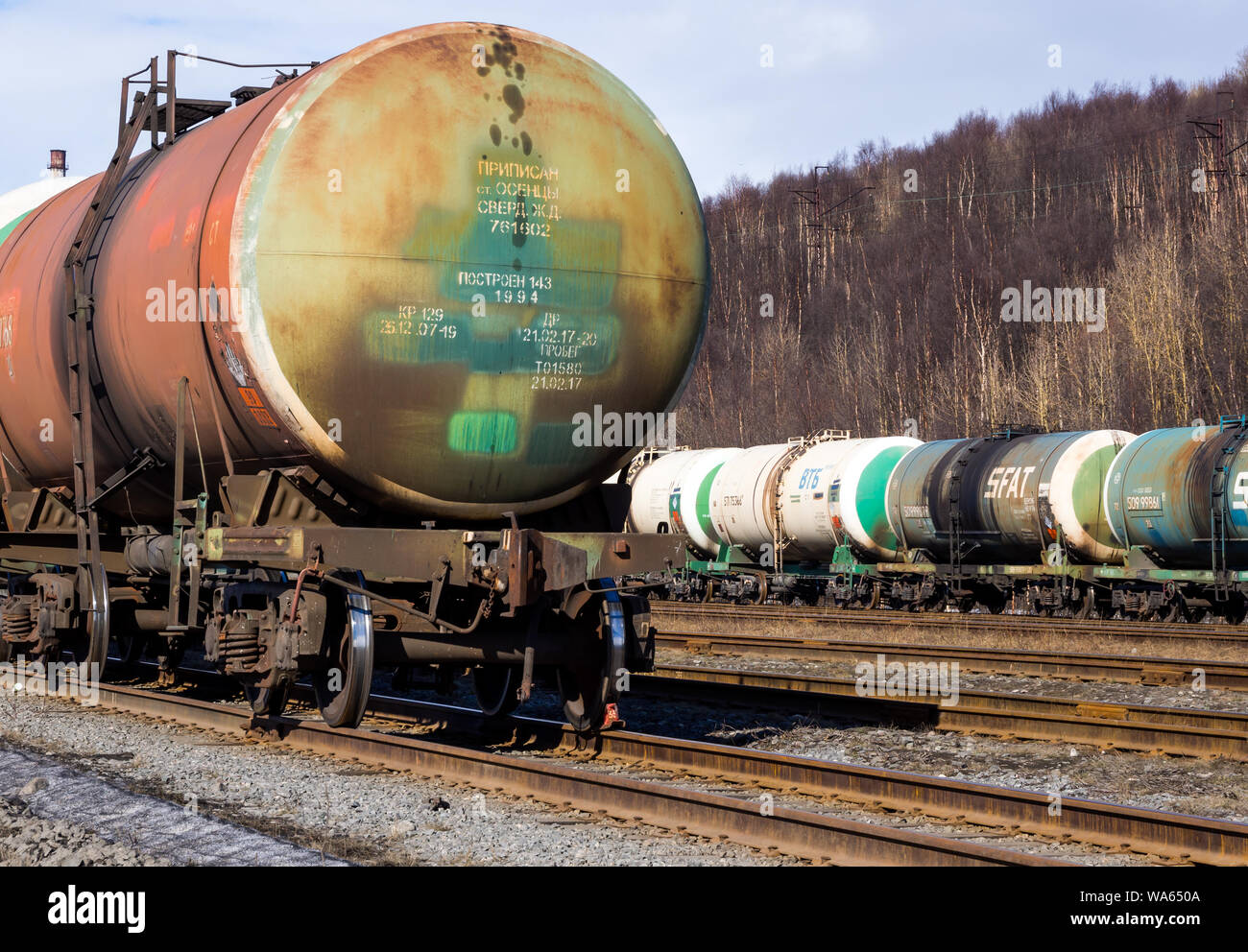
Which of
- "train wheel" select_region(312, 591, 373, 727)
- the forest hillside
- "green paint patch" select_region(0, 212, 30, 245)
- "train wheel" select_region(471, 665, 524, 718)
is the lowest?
"train wheel" select_region(471, 665, 524, 718)

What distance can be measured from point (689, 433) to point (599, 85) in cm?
5371

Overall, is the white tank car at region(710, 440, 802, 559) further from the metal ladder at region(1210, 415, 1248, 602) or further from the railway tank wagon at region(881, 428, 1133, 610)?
the metal ladder at region(1210, 415, 1248, 602)

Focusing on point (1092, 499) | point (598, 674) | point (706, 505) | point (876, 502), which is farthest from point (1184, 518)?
point (598, 674)

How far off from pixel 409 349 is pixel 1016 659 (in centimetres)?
932

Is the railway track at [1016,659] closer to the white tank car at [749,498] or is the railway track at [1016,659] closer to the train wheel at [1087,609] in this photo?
the train wheel at [1087,609]

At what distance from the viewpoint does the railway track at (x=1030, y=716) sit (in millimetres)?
9227

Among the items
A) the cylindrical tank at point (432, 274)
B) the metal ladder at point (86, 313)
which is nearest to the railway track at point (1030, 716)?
the cylindrical tank at point (432, 274)

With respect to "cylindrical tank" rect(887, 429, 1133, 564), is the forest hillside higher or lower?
higher

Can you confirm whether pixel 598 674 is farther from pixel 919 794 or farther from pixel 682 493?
pixel 682 493

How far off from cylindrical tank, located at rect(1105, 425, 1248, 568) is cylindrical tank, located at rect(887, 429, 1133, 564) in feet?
A: 1.83

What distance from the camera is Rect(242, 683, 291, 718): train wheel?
918 centimetres

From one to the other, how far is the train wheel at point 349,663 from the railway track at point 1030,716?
4187 millimetres

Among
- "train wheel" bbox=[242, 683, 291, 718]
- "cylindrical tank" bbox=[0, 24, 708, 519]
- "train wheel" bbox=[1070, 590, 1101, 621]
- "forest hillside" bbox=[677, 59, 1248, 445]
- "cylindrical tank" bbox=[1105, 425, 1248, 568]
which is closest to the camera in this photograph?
"cylindrical tank" bbox=[0, 24, 708, 519]

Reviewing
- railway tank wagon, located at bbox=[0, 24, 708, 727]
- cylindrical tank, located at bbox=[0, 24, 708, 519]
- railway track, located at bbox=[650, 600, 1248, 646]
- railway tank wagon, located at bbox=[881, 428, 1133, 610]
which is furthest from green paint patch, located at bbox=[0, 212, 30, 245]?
railway tank wagon, located at bbox=[881, 428, 1133, 610]
